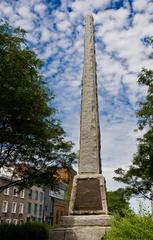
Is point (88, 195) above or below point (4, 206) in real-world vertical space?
below

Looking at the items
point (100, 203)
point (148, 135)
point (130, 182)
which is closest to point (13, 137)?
point (100, 203)

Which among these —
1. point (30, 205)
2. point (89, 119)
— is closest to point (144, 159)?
point (89, 119)

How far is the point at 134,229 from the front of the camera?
714 centimetres

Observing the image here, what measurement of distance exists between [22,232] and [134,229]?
1063 cm

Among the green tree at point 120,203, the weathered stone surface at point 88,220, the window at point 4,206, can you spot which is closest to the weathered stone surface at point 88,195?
the weathered stone surface at point 88,220

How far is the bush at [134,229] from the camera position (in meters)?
6.98

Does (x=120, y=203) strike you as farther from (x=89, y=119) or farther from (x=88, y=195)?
(x=88, y=195)

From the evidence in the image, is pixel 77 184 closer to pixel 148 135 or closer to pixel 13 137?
pixel 13 137

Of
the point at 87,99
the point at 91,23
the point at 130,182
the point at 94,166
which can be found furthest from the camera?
the point at 130,182

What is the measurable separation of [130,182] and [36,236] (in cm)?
945

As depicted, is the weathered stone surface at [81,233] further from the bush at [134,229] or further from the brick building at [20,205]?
the brick building at [20,205]

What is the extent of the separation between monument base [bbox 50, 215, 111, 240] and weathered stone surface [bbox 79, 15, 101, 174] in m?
2.06

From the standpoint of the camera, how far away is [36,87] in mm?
14859

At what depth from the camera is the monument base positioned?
12.7 m
